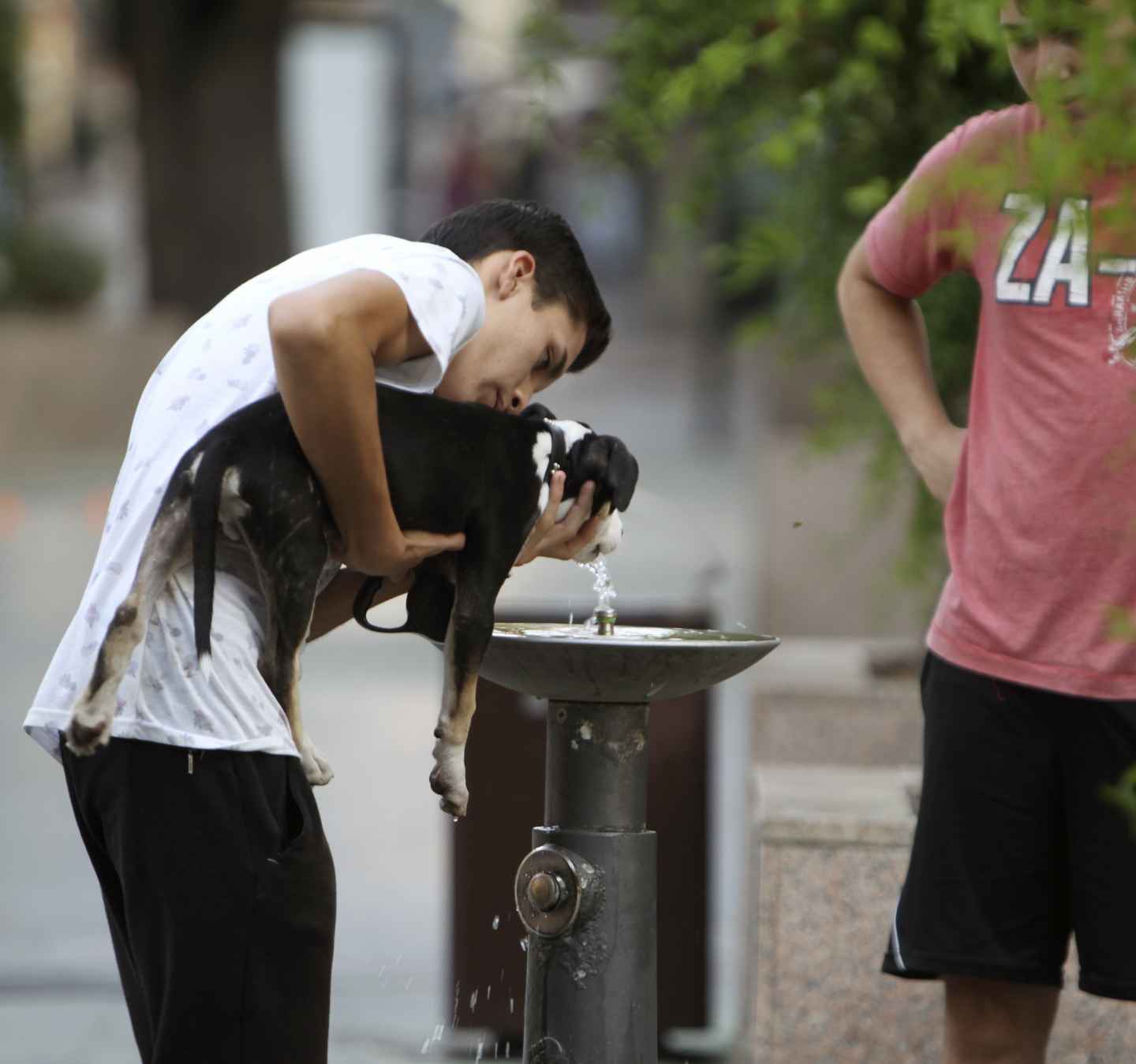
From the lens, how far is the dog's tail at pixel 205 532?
229 cm

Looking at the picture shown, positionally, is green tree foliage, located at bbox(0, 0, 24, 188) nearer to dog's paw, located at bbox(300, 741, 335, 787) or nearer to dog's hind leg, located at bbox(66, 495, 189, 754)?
dog's paw, located at bbox(300, 741, 335, 787)

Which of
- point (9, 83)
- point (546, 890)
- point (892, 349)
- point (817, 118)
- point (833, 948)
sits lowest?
point (833, 948)

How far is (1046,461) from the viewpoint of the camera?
9.24ft

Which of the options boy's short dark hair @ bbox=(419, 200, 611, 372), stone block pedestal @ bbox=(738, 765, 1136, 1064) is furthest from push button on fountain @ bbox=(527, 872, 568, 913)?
stone block pedestal @ bbox=(738, 765, 1136, 1064)

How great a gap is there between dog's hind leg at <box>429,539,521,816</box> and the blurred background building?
0.88 m

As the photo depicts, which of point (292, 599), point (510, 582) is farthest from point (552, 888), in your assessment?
point (510, 582)

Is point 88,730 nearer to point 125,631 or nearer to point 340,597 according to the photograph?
point 125,631

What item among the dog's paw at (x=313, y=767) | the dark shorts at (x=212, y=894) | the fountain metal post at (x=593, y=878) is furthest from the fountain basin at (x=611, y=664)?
the dark shorts at (x=212, y=894)

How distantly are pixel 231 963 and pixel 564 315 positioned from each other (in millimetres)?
951

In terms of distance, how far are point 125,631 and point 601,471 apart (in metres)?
0.69

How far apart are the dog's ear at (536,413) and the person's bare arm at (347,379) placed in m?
0.26

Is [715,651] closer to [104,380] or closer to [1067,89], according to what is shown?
[1067,89]

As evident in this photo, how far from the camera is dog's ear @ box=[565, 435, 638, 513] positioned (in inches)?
104

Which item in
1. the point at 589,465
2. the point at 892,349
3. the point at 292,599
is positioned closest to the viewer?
the point at 292,599
